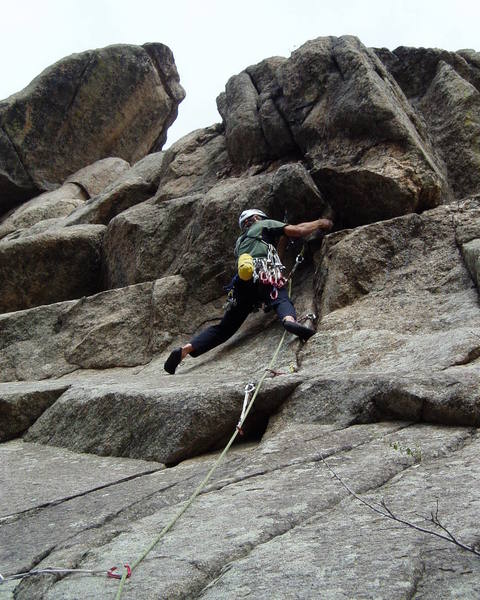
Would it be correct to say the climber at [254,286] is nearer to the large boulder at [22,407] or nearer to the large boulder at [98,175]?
the large boulder at [22,407]

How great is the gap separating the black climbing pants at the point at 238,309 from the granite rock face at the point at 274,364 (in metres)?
0.30

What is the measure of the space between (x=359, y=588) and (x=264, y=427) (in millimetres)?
3599

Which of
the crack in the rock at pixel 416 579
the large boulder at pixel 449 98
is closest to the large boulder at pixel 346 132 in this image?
the large boulder at pixel 449 98

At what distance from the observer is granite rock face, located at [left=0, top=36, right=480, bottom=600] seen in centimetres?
346

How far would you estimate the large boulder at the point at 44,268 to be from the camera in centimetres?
1289

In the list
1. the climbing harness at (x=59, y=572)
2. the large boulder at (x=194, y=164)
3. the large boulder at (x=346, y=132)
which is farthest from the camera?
the large boulder at (x=194, y=164)

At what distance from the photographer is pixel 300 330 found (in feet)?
25.6

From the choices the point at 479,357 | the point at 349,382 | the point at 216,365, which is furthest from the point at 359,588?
the point at 216,365

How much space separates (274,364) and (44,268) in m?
7.05

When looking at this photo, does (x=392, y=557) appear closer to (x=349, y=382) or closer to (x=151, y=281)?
(x=349, y=382)

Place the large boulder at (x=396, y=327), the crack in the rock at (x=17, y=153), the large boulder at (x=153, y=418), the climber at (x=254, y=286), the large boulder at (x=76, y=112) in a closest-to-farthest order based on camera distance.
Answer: the large boulder at (x=396, y=327)
the large boulder at (x=153, y=418)
the climber at (x=254, y=286)
the crack in the rock at (x=17, y=153)
the large boulder at (x=76, y=112)

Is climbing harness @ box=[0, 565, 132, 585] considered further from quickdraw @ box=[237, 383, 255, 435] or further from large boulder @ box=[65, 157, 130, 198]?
large boulder @ box=[65, 157, 130, 198]

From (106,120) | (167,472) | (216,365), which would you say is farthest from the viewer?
(106,120)

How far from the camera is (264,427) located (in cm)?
641
